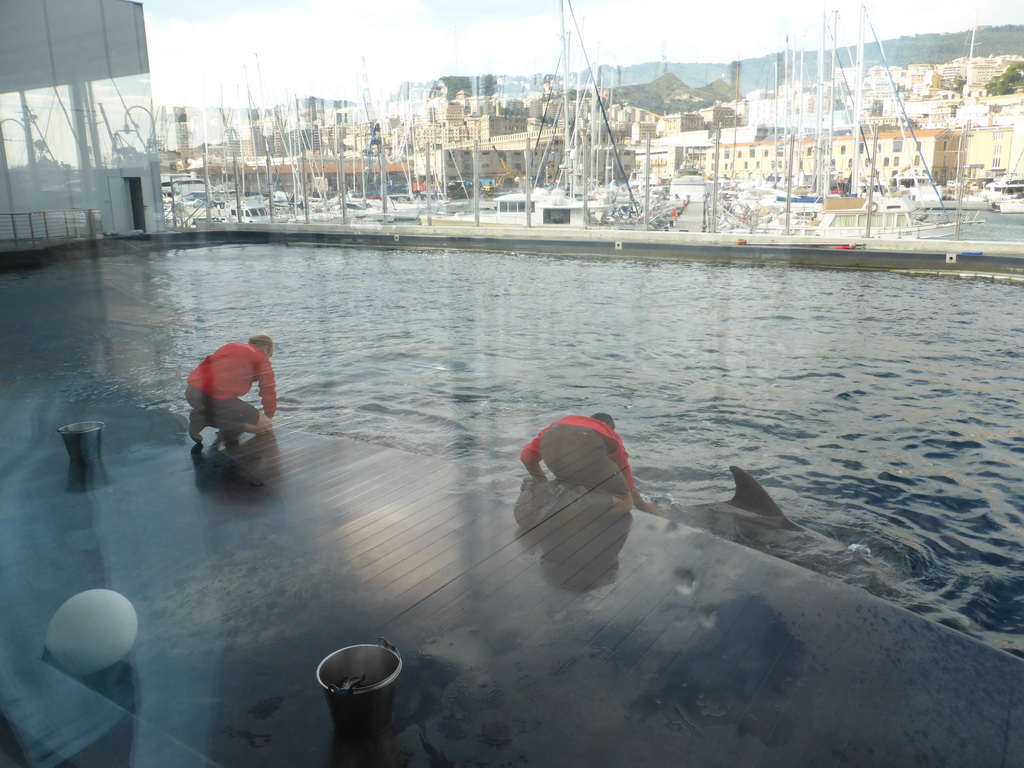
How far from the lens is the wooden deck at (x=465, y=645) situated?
5.30ft

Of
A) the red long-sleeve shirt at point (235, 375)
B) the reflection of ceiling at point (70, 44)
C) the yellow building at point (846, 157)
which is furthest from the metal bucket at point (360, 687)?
the yellow building at point (846, 157)

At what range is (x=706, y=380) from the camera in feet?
21.6

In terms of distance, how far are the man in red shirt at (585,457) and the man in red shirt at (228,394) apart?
1647mm

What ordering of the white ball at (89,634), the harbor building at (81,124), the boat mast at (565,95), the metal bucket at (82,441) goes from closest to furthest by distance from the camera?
the white ball at (89,634) → the metal bucket at (82,441) → the harbor building at (81,124) → the boat mast at (565,95)

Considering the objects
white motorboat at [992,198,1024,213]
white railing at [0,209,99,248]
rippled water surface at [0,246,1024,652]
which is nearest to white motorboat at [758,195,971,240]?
rippled water surface at [0,246,1024,652]

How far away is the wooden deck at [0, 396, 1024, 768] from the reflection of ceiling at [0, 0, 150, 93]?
19.1 feet

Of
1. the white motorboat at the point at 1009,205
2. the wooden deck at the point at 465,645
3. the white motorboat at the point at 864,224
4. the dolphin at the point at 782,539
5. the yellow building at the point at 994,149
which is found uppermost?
the yellow building at the point at 994,149

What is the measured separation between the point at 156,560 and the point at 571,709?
152 cm

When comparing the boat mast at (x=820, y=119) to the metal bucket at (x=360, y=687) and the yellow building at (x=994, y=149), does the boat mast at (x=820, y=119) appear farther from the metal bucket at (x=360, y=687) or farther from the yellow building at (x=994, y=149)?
the metal bucket at (x=360, y=687)

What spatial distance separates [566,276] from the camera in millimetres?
13992

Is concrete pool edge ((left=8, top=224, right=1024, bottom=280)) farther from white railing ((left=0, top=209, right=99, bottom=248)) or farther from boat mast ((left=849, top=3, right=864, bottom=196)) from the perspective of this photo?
boat mast ((left=849, top=3, right=864, bottom=196))

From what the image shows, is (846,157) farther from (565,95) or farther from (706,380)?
(706,380)

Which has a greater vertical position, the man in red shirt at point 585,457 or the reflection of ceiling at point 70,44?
the reflection of ceiling at point 70,44

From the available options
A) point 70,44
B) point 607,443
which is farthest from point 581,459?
point 70,44
